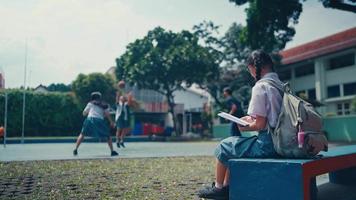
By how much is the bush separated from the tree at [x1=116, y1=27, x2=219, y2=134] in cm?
576

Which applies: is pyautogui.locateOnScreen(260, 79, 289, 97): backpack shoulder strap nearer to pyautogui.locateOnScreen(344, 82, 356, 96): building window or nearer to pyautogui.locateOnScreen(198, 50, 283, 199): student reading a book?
pyautogui.locateOnScreen(198, 50, 283, 199): student reading a book

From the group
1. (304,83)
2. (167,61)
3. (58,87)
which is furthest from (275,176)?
(58,87)

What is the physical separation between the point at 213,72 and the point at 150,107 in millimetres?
10441

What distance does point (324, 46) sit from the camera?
29.2 m

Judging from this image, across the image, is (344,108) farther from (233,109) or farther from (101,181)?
(101,181)

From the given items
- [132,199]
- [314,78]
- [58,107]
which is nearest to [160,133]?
[58,107]

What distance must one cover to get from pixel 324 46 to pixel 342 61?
Answer: 9.33ft

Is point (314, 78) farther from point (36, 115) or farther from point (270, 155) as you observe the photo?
point (270, 155)

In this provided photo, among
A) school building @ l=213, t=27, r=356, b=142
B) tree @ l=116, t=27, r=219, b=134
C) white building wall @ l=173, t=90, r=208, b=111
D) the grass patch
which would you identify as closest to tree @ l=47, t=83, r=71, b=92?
tree @ l=116, t=27, r=219, b=134

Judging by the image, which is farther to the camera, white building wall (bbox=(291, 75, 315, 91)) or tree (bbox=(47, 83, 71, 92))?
tree (bbox=(47, 83, 71, 92))

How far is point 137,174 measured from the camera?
5.38 m

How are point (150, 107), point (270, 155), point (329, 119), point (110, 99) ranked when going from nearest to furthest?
point (270, 155)
point (329, 119)
point (110, 99)
point (150, 107)

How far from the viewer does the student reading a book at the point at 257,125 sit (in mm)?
2723

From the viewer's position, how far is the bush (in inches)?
1067
